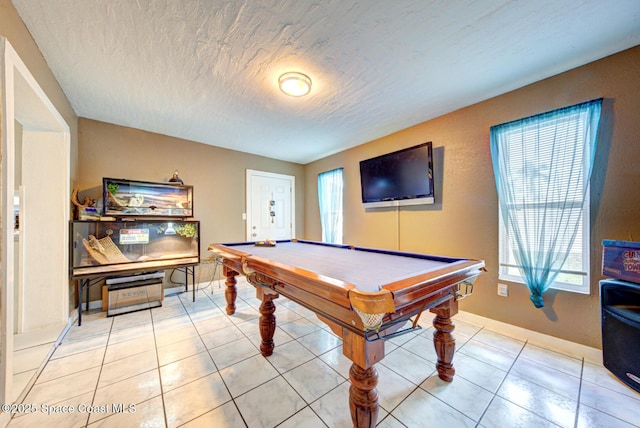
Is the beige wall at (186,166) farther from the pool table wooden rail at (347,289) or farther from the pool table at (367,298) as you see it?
the pool table wooden rail at (347,289)

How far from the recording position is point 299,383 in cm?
157

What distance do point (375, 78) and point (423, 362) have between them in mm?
2516

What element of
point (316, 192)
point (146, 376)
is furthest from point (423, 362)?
point (316, 192)

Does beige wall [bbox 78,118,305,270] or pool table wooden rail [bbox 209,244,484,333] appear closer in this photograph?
pool table wooden rail [bbox 209,244,484,333]

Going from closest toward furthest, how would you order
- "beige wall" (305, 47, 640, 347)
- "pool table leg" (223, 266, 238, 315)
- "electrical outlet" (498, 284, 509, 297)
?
1. "beige wall" (305, 47, 640, 347)
2. "electrical outlet" (498, 284, 509, 297)
3. "pool table leg" (223, 266, 238, 315)

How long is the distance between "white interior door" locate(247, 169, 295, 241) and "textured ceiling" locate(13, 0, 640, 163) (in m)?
1.84

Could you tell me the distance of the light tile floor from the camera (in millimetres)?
1289

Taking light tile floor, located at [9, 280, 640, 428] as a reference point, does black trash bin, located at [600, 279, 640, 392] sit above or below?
above

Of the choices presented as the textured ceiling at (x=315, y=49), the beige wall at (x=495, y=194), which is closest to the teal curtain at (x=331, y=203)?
the beige wall at (x=495, y=194)

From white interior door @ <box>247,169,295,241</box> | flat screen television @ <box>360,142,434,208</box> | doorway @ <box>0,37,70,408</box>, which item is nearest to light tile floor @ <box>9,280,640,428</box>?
Result: doorway @ <box>0,37,70,408</box>

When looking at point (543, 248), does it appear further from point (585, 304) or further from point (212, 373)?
point (212, 373)

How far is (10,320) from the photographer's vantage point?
1.26 m

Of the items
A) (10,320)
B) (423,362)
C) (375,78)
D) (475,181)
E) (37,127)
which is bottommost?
(423,362)

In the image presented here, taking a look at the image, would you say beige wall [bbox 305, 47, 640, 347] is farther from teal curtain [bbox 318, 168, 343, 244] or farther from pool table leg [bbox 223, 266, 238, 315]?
pool table leg [bbox 223, 266, 238, 315]
